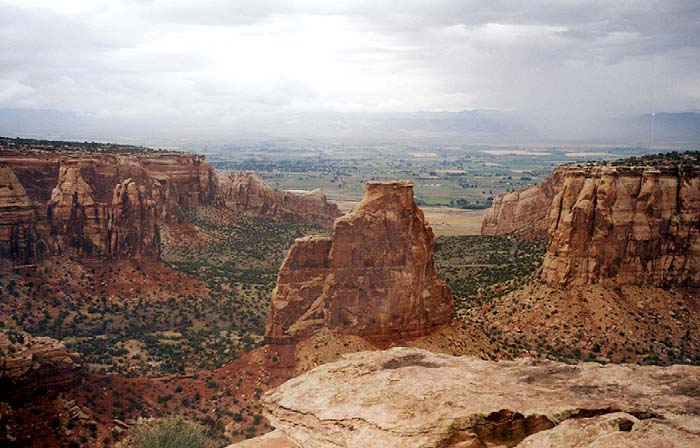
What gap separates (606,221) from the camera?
150 ft

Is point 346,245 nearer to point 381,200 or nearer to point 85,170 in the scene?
point 381,200

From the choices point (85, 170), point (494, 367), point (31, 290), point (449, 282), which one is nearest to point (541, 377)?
point (494, 367)

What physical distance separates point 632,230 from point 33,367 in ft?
124

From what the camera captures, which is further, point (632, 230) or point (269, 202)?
point (269, 202)

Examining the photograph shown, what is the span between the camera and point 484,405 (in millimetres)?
15148

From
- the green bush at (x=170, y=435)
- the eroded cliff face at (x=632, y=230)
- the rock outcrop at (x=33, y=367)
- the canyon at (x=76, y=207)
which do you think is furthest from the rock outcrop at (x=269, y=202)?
the green bush at (x=170, y=435)

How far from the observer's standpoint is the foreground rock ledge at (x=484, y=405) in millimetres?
13836

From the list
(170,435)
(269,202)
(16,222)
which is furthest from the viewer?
(269,202)

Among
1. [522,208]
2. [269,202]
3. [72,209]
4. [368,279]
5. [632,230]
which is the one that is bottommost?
[269,202]

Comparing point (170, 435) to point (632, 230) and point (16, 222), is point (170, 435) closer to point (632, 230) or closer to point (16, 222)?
point (16, 222)

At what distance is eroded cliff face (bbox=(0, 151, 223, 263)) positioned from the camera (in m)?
52.3

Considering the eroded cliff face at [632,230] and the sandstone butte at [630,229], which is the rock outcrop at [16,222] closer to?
the sandstone butte at [630,229]

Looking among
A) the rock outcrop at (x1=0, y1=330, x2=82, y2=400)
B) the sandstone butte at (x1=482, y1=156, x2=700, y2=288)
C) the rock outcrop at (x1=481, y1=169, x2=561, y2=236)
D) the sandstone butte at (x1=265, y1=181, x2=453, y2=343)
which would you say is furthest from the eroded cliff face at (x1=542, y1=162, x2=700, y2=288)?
the rock outcrop at (x1=0, y1=330, x2=82, y2=400)

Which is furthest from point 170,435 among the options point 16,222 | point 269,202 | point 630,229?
point 269,202
